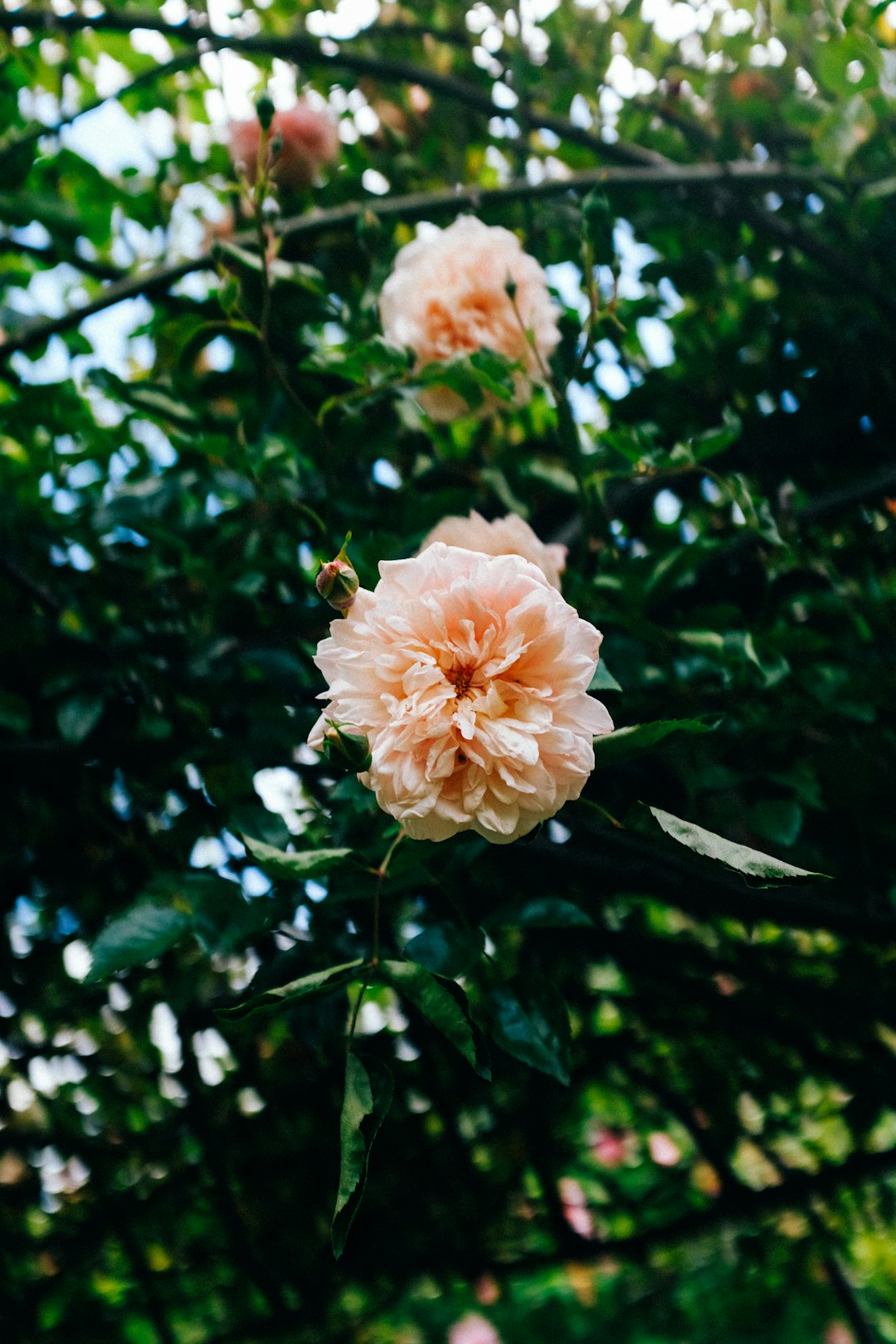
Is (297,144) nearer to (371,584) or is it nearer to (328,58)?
(328,58)

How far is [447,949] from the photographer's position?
0.66 meters

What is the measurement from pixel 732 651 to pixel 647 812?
1.01ft

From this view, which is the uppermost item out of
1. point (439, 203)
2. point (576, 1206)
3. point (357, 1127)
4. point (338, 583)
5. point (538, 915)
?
point (439, 203)

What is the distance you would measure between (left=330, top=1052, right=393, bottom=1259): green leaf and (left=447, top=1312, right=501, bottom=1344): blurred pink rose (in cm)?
129

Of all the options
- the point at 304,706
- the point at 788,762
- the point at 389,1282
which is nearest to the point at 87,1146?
the point at 389,1282

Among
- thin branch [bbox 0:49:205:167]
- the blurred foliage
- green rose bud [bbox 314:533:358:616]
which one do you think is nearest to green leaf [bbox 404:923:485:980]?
the blurred foliage

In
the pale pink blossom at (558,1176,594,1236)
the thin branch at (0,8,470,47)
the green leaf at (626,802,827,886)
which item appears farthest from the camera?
the pale pink blossom at (558,1176,594,1236)

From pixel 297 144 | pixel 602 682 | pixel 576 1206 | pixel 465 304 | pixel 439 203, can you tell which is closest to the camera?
pixel 602 682

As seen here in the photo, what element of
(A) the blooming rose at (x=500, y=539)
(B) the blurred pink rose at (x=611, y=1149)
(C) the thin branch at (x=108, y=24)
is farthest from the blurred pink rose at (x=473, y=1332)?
(C) the thin branch at (x=108, y=24)

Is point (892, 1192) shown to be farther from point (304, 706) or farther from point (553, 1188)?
point (304, 706)

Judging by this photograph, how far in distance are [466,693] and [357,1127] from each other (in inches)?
8.8

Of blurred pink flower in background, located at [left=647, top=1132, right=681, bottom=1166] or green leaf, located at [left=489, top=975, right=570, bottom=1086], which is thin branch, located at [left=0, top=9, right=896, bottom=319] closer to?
green leaf, located at [left=489, top=975, right=570, bottom=1086]

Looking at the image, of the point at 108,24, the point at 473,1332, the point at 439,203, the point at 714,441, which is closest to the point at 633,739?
the point at 714,441

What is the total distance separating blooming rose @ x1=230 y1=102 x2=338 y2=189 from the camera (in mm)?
1184
